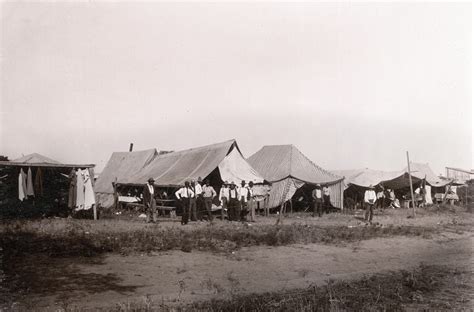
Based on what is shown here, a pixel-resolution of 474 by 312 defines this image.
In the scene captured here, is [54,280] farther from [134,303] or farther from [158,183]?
[158,183]

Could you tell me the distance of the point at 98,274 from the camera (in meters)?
8.15

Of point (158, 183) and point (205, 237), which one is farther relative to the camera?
point (158, 183)

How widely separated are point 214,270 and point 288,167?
14820 mm

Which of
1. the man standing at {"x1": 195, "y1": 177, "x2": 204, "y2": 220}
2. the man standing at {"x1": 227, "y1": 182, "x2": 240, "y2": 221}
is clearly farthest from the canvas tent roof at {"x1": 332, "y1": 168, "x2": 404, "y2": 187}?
the man standing at {"x1": 195, "y1": 177, "x2": 204, "y2": 220}

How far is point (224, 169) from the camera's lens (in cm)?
1950

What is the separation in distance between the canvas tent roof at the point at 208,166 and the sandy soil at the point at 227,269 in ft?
25.9

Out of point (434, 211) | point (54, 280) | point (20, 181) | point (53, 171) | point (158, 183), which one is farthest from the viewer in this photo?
point (434, 211)

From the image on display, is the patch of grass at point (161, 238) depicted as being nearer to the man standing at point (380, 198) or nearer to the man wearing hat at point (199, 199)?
the man wearing hat at point (199, 199)

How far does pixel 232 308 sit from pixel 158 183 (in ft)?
46.6

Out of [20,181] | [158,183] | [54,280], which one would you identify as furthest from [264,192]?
[54,280]

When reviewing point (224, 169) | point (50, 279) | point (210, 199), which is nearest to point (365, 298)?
point (50, 279)

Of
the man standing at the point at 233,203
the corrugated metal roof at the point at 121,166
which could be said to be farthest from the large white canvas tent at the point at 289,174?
the corrugated metal roof at the point at 121,166

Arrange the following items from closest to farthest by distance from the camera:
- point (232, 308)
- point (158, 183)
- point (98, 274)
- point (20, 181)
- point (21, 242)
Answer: point (232, 308) → point (98, 274) → point (21, 242) → point (20, 181) → point (158, 183)

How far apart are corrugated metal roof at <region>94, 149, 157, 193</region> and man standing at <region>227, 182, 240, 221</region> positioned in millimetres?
10312
